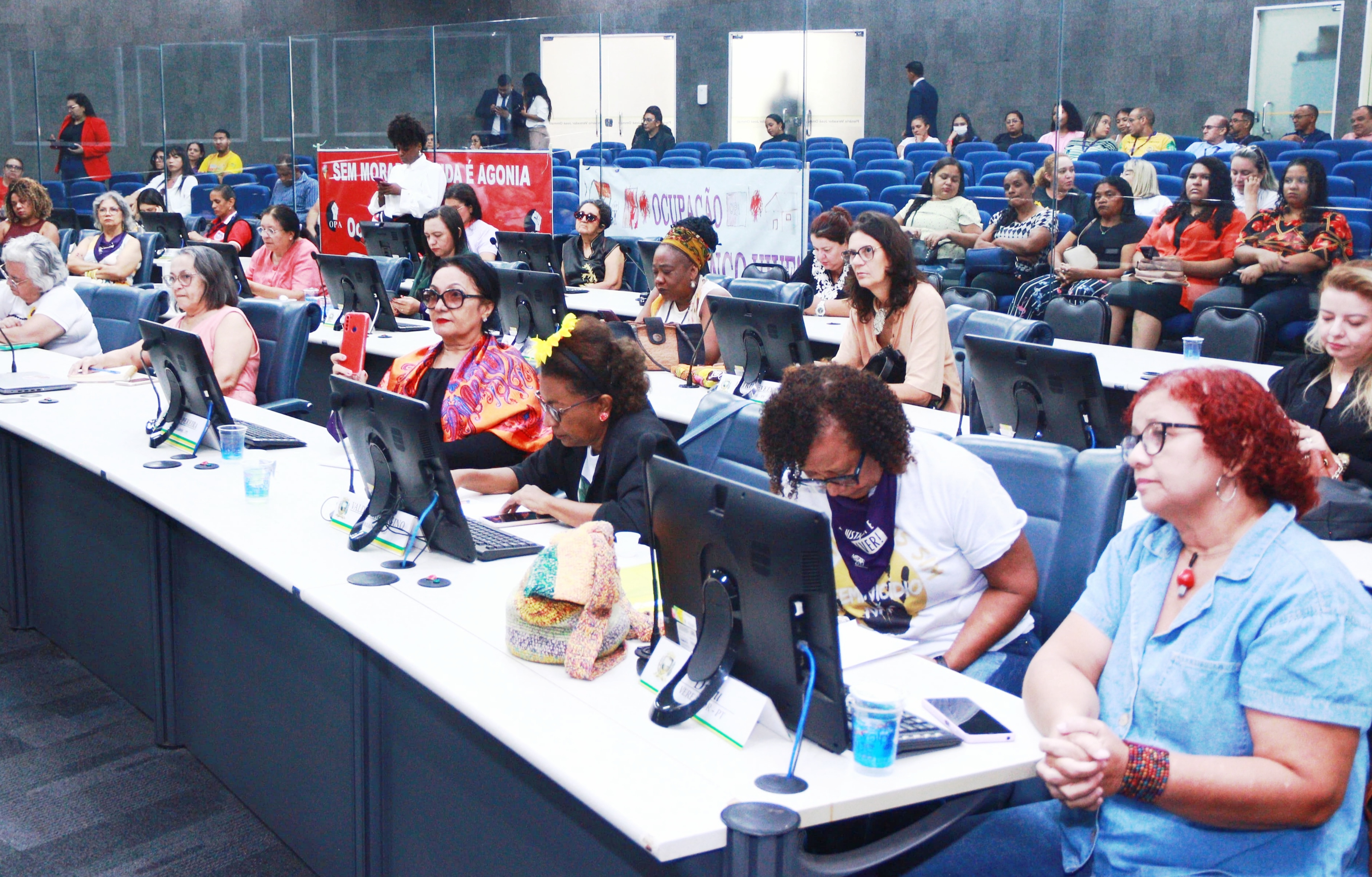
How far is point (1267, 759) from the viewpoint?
1533 millimetres

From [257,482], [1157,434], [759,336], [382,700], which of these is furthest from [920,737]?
[759,336]

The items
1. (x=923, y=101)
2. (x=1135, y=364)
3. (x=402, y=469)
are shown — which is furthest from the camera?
(x=923, y=101)

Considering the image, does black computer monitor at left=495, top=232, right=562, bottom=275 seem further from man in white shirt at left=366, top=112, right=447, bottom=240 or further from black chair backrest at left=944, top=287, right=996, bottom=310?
black chair backrest at left=944, top=287, right=996, bottom=310

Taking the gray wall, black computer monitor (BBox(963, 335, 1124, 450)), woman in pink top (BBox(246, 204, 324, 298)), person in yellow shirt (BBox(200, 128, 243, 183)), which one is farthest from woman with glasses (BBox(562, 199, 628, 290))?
person in yellow shirt (BBox(200, 128, 243, 183))

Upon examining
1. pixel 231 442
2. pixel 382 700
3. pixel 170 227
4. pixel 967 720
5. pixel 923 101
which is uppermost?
pixel 923 101

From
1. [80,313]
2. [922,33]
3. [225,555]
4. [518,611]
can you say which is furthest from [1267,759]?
[922,33]

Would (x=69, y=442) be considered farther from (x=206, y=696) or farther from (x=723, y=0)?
(x=723, y=0)

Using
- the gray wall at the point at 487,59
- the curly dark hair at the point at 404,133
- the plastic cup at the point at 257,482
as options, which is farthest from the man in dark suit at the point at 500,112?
the plastic cup at the point at 257,482

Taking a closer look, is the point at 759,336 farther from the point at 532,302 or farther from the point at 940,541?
the point at 940,541

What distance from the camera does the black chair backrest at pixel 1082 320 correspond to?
5.58 meters

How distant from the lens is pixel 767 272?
24.6 ft

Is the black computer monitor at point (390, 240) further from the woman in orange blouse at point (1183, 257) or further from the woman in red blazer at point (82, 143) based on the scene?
the woman in red blazer at point (82, 143)

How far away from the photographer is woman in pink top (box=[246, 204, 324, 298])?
6.95m

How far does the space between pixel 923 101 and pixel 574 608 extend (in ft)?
33.4
